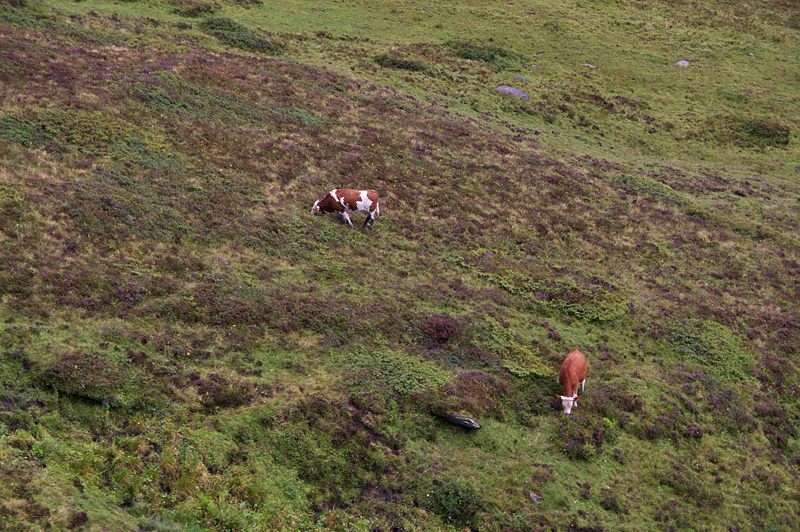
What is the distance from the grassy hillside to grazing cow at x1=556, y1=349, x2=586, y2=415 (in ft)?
1.80

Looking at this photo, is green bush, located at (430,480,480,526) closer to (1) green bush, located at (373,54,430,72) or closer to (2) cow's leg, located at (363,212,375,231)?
(2) cow's leg, located at (363,212,375,231)

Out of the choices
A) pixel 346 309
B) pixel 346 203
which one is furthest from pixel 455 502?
pixel 346 203

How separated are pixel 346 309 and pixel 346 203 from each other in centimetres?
790

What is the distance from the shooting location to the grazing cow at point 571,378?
17.7 m

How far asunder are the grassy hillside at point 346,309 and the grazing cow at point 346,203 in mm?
919

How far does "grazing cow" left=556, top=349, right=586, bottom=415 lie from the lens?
17672 mm

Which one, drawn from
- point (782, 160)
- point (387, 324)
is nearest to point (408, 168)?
point (387, 324)

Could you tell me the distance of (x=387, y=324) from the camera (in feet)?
63.1

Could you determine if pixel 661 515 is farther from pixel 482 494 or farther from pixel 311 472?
pixel 311 472

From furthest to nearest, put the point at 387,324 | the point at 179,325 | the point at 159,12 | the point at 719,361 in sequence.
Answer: the point at 159,12
the point at 719,361
the point at 387,324
the point at 179,325

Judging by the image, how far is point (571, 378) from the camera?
18.1m

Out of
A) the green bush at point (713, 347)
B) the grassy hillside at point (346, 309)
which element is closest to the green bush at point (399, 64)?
the grassy hillside at point (346, 309)

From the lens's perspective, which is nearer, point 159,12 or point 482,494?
point 482,494

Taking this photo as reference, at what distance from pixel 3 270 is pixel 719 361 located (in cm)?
2688
